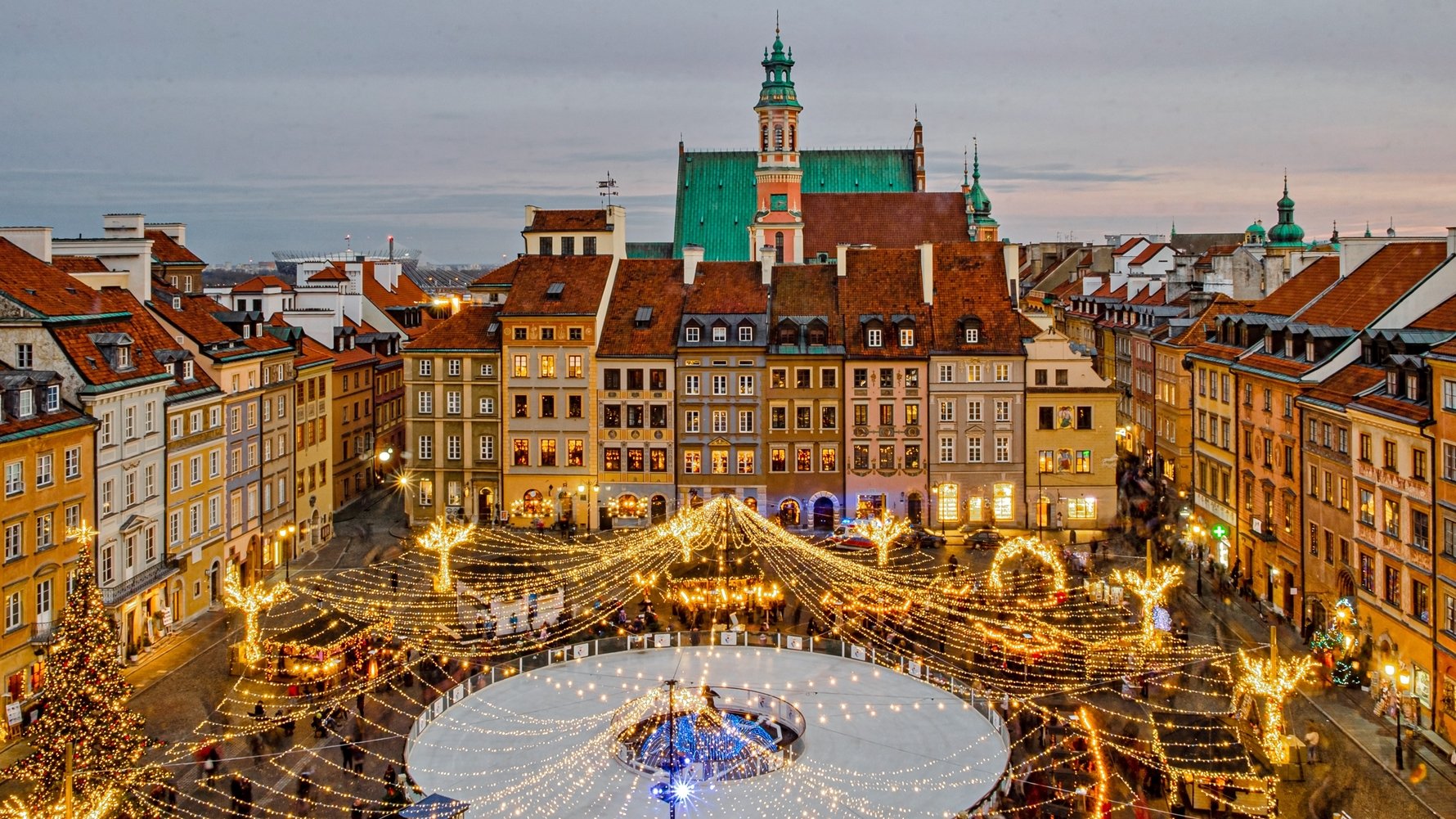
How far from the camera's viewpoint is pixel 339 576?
54781 mm

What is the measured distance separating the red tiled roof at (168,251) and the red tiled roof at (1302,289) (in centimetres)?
5498

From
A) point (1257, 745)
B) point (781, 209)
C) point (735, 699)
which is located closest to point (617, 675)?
point (735, 699)

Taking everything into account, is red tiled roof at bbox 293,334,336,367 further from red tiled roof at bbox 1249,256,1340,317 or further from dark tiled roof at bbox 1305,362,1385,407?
dark tiled roof at bbox 1305,362,1385,407

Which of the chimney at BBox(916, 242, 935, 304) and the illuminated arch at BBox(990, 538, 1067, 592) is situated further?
the chimney at BBox(916, 242, 935, 304)

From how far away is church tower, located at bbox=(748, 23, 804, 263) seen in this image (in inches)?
3969

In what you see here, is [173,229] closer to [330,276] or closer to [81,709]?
[330,276]

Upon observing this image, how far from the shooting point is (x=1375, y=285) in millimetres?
48938

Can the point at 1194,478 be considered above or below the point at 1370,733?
above

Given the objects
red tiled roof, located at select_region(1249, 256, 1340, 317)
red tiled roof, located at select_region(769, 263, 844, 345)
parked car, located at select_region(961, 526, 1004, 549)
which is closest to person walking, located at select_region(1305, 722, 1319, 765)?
red tiled roof, located at select_region(1249, 256, 1340, 317)

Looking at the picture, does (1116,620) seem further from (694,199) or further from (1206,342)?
(694,199)

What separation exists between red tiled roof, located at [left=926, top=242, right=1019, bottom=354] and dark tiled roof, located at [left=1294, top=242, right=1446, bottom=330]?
51.8 feet

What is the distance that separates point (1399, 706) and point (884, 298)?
1429 inches

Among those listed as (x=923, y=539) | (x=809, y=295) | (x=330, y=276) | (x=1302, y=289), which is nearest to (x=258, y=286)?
(x=330, y=276)

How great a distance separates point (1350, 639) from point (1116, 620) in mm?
7879
